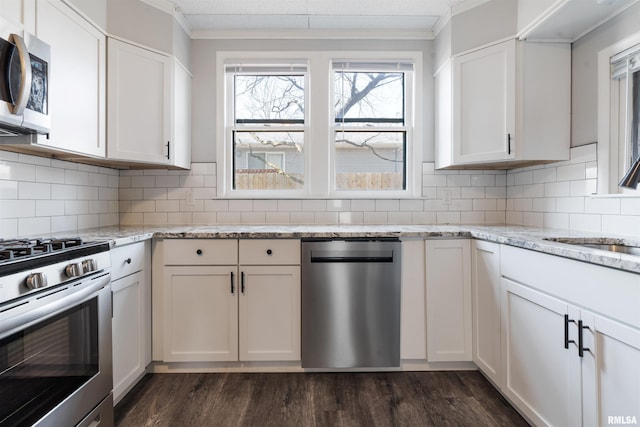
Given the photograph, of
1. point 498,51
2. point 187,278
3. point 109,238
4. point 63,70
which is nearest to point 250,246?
point 187,278

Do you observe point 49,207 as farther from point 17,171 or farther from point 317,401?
point 317,401

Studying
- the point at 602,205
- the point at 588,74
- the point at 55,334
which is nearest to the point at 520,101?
the point at 588,74

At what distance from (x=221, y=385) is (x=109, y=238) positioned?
108 cm

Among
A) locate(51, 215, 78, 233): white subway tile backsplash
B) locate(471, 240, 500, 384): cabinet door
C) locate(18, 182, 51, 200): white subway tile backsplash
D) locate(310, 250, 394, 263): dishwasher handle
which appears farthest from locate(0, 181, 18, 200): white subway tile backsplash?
locate(471, 240, 500, 384): cabinet door

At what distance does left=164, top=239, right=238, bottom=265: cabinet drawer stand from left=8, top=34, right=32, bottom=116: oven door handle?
3.27 feet

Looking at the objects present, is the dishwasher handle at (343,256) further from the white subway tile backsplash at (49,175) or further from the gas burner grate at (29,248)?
the white subway tile backsplash at (49,175)

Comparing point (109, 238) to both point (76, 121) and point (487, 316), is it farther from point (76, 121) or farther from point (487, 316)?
point (487, 316)

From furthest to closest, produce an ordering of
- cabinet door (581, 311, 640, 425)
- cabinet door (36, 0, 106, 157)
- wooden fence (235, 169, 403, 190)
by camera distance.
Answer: wooden fence (235, 169, 403, 190) → cabinet door (36, 0, 106, 157) → cabinet door (581, 311, 640, 425)

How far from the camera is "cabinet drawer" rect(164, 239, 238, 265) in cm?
210

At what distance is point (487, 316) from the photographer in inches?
77.3

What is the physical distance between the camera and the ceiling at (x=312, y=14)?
7.66 ft

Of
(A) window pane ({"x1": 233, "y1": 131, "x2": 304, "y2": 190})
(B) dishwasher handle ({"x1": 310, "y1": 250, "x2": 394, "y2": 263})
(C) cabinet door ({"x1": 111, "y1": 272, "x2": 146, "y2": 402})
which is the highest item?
(A) window pane ({"x1": 233, "y1": 131, "x2": 304, "y2": 190})

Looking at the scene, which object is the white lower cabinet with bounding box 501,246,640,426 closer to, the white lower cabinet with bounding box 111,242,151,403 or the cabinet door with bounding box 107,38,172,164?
the white lower cabinet with bounding box 111,242,151,403

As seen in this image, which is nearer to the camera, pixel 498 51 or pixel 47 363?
pixel 47 363
